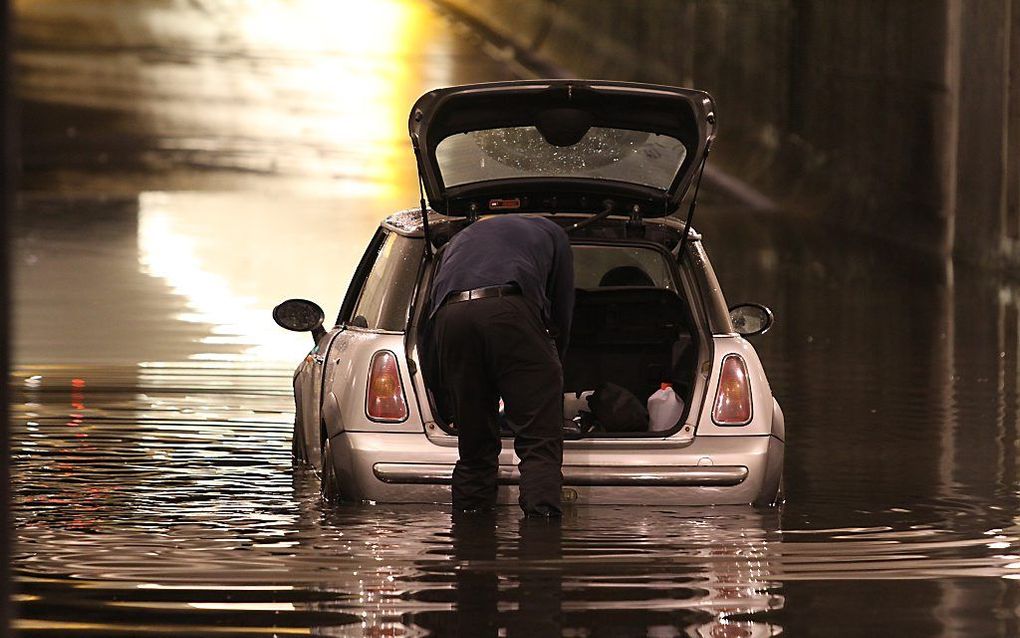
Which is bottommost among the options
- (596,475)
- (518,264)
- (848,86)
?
(596,475)

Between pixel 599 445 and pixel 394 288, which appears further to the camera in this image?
pixel 394 288

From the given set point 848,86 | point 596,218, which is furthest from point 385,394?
point 848,86

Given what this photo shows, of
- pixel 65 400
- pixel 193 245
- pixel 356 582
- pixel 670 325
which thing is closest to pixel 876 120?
pixel 193 245

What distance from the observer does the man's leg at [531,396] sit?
8.04 meters

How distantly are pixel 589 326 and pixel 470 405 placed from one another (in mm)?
1290

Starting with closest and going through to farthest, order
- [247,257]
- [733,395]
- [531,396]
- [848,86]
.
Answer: [531,396], [733,395], [247,257], [848,86]

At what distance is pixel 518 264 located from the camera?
8156mm

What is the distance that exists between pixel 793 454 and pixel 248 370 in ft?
14.5

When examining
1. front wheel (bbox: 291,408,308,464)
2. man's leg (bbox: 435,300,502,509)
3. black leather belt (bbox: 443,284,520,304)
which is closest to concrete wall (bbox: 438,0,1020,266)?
front wheel (bbox: 291,408,308,464)

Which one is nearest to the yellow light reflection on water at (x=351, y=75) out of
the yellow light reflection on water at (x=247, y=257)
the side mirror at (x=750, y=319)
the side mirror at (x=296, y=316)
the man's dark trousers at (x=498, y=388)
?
the yellow light reflection on water at (x=247, y=257)

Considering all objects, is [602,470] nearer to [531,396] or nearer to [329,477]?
[531,396]

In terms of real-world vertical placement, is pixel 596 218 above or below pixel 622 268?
above

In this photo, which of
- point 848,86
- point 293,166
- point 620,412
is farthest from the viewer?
point 293,166

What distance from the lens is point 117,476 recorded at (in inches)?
378
